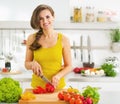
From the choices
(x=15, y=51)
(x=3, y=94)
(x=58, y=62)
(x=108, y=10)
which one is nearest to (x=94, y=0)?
(x=108, y=10)

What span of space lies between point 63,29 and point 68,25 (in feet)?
0.41

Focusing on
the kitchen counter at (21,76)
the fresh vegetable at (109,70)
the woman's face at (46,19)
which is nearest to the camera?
the woman's face at (46,19)

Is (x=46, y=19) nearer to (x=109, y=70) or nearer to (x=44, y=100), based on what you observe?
(x=44, y=100)

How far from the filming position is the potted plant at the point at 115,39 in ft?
14.3

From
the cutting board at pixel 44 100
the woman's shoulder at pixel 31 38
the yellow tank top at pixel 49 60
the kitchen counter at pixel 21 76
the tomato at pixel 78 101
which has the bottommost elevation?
the kitchen counter at pixel 21 76

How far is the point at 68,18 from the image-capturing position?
14.1 feet

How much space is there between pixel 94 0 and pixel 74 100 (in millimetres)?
2518

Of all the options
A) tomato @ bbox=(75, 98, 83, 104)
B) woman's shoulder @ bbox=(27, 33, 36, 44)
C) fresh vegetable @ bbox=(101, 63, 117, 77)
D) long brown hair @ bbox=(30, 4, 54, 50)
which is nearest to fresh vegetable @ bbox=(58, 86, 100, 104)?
tomato @ bbox=(75, 98, 83, 104)

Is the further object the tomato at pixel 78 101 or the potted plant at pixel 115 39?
the potted plant at pixel 115 39

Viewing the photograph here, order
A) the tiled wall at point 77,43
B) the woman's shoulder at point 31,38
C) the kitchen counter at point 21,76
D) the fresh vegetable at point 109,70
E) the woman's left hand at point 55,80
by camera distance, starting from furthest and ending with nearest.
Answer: the tiled wall at point 77,43, the fresh vegetable at point 109,70, the kitchen counter at point 21,76, the woman's shoulder at point 31,38, the woman's left hand at point 55,80

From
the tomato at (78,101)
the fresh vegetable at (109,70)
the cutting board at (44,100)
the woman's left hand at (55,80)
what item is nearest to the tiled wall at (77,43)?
the fresh vegetable at (109,70)

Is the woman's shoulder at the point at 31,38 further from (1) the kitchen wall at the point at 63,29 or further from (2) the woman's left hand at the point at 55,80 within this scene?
(1) the kitchen wall at the point at 63,29

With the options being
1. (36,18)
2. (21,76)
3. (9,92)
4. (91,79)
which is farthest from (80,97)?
(21,76)

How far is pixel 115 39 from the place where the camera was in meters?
4.39
